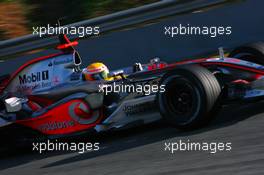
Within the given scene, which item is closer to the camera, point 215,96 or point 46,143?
point 215,96

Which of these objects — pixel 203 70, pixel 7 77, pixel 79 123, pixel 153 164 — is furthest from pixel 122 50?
pixel 153 164

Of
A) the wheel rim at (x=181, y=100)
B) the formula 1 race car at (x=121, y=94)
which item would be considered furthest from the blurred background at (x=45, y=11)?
the wheel rim at (x=181, y=100)

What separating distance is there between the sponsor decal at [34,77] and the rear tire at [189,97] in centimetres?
182

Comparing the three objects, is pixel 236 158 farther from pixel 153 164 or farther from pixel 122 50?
pixel 122 50

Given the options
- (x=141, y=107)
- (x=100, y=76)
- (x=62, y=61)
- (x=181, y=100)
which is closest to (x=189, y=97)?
(x=181, y=100)

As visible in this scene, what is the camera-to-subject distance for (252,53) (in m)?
7.61

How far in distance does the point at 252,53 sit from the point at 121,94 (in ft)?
5.58

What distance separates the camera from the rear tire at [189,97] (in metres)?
6.42

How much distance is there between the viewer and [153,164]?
5844 mm

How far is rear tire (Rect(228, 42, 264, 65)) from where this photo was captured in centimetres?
754

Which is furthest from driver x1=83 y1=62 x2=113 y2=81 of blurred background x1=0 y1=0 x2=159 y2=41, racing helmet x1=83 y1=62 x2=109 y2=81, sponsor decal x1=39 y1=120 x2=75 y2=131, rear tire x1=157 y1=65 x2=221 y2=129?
blurred background x1=0 y1=0 x2=159 y2=41

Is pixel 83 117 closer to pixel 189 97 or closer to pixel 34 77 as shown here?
pixel 34 77

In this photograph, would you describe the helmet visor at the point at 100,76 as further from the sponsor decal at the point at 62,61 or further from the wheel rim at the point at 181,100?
the wheel rim at the point at 181,100

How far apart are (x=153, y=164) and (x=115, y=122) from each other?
1.45m
